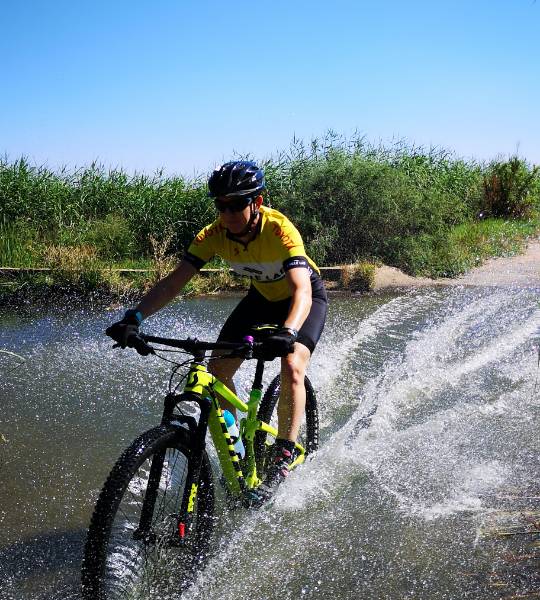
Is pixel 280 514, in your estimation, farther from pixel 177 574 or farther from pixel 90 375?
pixel 90 375

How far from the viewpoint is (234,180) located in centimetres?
438

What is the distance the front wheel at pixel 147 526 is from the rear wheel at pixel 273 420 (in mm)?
715

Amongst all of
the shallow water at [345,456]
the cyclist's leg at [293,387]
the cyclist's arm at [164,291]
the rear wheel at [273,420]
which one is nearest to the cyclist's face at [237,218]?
the cyclist's arm at [164,291]

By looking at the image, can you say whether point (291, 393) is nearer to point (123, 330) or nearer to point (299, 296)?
point (299, 296)

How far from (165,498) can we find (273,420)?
1660 millimetres

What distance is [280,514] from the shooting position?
486cm

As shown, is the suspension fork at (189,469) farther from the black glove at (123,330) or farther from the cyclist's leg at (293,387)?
the cyclist's leg at (293,387)

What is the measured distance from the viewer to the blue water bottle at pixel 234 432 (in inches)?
169

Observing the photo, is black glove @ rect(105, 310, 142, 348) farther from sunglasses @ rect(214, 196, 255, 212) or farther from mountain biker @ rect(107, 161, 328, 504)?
sunglasses @ rect(214, 196, 255, 212)

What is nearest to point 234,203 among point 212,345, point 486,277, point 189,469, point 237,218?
point 237,218

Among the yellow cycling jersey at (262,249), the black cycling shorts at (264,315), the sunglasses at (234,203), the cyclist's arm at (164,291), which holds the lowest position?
the black cycling shorts at (264,315)

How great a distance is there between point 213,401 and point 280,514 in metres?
1.20

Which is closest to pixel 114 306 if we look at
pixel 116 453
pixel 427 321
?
pixel 427 321

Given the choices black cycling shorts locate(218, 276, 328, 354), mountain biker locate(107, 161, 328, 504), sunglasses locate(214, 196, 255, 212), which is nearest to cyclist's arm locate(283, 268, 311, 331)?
mountain biker locate(107, 161, 328, 504)
